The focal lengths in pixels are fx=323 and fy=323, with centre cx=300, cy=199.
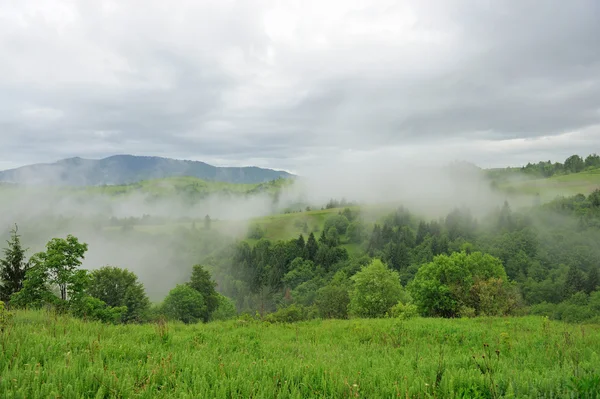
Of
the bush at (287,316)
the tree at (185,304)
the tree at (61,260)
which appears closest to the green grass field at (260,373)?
the bush at (287,316)

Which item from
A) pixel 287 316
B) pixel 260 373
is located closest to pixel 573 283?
pixel 287 316

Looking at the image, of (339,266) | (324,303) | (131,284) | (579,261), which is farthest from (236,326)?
(579,261)

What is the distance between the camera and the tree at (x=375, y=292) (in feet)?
136

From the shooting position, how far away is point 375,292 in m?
42.6

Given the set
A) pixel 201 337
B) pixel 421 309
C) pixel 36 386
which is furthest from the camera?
pixel 421 309

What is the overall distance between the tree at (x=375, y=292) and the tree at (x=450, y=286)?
9.67 feet

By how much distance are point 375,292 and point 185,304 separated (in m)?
34.7

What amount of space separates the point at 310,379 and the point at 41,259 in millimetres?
27986

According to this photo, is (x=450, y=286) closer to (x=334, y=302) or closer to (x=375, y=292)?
(x=375, y=292)

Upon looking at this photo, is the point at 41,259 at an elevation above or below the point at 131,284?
above

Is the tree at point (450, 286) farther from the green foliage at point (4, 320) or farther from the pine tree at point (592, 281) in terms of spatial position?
the pine tree at point (592, 281)

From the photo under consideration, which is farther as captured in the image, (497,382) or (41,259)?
(41,259)

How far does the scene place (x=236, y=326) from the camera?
46.4ft

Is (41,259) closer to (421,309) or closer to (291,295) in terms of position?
(421,309)
